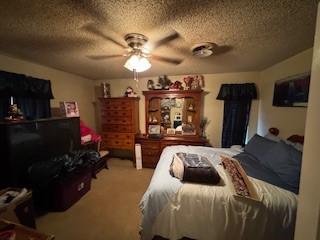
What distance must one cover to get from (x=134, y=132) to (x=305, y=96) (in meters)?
3.02

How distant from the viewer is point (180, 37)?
1.70 metres

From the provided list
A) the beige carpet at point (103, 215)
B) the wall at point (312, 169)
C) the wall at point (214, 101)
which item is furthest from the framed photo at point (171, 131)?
the wall at point (312, 169)

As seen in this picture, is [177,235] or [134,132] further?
[134,132]

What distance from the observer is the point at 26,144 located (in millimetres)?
2096

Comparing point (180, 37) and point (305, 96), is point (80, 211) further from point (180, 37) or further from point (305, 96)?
point (305, 96)

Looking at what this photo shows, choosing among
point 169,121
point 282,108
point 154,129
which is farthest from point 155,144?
point 282,108

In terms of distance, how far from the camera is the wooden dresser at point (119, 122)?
3727mm

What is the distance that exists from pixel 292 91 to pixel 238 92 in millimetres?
1157

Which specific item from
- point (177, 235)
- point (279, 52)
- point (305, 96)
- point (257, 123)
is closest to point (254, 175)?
point (177, 235)

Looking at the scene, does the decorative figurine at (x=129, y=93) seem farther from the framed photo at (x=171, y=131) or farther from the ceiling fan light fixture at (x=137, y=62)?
the ceiling fan light fixture at (x=137, y=62)

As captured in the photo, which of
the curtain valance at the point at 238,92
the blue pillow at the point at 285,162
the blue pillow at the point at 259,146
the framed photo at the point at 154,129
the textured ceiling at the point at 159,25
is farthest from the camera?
the framed photo at the point at 154,129

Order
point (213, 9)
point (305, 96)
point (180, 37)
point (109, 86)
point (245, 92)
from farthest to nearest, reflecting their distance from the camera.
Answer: point (109, 86) → point (245, 92) → point (305, 96) → point (180, 37) → point (213, 9)

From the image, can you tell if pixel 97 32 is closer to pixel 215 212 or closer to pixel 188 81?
pixel 215 212

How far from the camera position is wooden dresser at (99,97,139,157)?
147 inches
